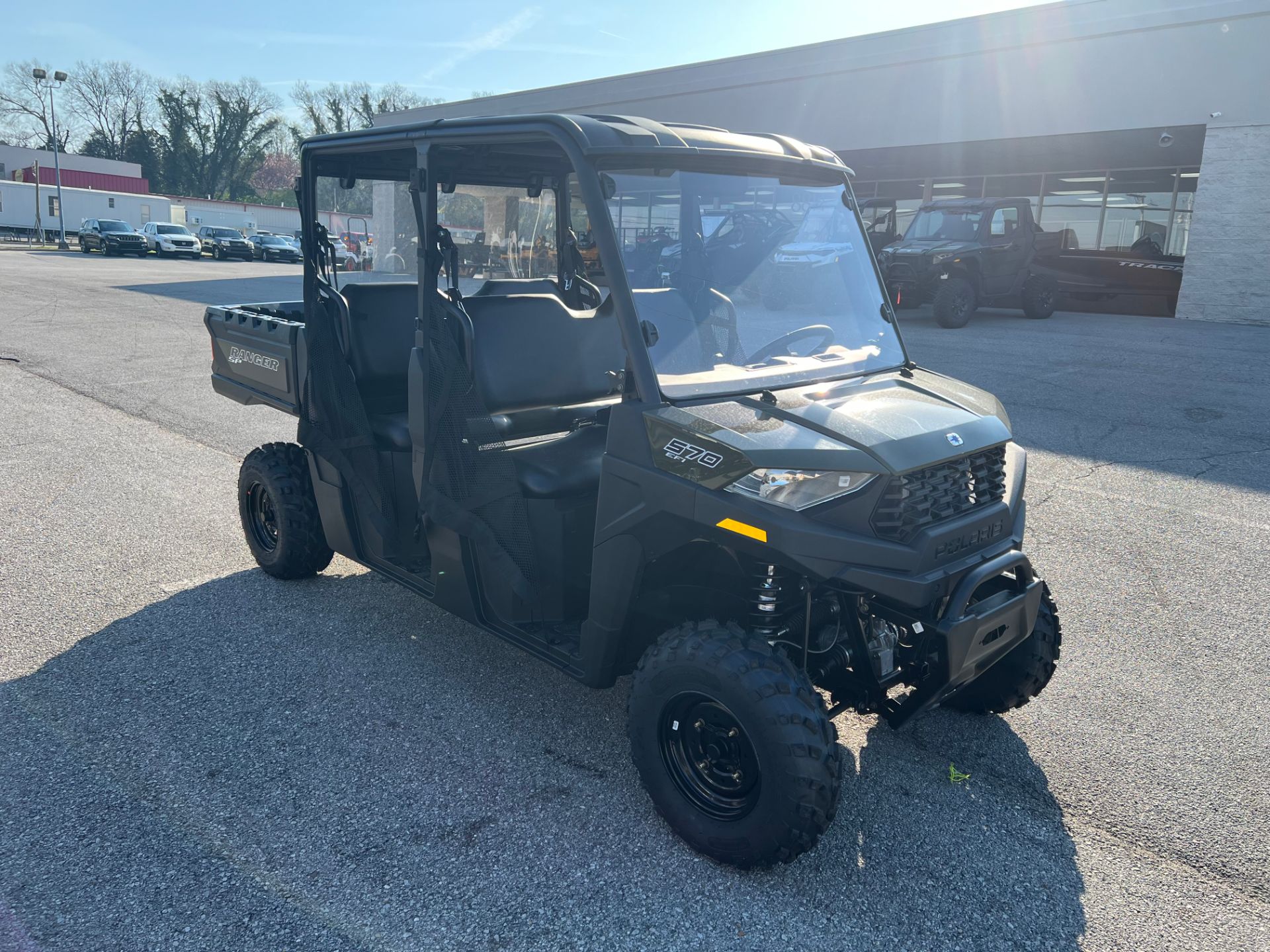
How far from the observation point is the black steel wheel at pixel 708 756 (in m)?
2.70

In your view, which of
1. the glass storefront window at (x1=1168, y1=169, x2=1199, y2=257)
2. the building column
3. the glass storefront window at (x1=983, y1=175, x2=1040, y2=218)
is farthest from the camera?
the glass storefront window at (x1=983, y1=175, x2=1040, y2=218)

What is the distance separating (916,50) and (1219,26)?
609 cm

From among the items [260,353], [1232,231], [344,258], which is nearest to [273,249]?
[1232,231]

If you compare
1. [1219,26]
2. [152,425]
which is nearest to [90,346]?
[152,425]

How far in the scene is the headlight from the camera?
101 inches

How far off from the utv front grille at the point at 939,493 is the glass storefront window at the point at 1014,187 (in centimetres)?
2329

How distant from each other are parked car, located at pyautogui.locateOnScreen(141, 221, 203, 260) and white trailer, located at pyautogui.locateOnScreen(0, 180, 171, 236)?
15569 millimetres

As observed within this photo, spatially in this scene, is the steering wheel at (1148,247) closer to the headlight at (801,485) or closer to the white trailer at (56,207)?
the headlight at (801,485)

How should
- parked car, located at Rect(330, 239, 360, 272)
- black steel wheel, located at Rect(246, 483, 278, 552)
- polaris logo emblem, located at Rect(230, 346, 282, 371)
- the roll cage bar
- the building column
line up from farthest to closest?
the building column < black steel wheel, located at Rect(246, 483, 278, 552) < polaris logo emblem, located at Rect(230, 346, 282, 371) < parked car, located at Rect(330, 239, 360, 272) < the roll cage bar

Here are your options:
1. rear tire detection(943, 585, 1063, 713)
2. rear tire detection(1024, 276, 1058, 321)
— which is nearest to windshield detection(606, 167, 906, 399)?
rear tire detection(943, 585, 1063, 713)

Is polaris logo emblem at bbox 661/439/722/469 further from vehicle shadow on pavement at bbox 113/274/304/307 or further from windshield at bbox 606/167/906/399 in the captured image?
vehicle shadow on pavement at bbox 113/274/304/307

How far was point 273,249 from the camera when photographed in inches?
1617

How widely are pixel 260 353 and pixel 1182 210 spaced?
22.2 m

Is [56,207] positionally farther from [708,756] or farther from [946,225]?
[708,756]
